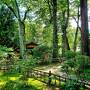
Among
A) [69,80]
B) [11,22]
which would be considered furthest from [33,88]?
[11,22]

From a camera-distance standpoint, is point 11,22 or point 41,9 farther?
point 41,9

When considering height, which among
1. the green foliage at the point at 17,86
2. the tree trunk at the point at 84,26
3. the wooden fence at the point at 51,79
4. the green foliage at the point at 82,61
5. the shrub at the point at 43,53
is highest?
the tree trunk at the point at 84,26

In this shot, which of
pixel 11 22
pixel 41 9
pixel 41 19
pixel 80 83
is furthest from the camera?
pixel 41 19

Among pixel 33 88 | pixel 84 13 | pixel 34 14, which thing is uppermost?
pixel 34 14

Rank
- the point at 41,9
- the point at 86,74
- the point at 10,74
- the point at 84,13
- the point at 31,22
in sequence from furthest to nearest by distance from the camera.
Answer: the point at 31,22 → the point at 41,9 → the point at 84,13 → the point at 10,74 → the point at 86,74

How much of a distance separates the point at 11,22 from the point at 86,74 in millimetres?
21438

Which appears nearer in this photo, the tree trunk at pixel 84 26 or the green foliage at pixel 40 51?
the tree trunk at pixel 84 26

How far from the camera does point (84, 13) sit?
23422 millimetres

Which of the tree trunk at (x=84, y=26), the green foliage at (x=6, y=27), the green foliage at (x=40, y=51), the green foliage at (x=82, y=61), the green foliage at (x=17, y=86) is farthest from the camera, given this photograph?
the green foliage at (x=6, y=27)

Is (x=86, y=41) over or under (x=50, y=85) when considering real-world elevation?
over

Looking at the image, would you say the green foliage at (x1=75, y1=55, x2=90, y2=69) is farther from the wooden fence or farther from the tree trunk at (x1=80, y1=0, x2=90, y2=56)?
the wooden fence

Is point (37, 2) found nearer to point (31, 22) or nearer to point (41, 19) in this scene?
point (41, 19)

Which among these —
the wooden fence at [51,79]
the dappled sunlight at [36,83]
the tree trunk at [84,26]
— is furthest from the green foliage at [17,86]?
the tree trunk at [84,26]

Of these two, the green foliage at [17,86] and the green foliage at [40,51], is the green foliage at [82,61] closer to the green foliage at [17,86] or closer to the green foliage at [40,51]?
the green foliage at [17,86]
